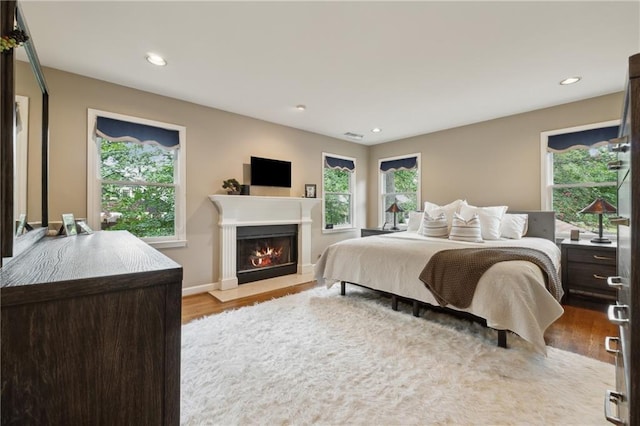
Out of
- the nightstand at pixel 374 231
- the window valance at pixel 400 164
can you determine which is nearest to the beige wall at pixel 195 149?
the nightstand at pixel 374 231

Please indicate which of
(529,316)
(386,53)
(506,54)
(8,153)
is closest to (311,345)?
(529,316)

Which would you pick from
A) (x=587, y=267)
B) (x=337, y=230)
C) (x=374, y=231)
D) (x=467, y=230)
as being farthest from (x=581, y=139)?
(x=337, y=230)

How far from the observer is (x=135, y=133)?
3.20 metres

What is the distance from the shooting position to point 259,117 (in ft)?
13.8

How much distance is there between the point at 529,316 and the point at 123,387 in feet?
7.71

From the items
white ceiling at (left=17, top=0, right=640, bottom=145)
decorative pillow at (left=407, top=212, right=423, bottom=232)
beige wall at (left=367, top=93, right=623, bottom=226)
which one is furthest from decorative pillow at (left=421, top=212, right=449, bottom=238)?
white ceiling at (left=17, top=0, right=640, bottom=145)

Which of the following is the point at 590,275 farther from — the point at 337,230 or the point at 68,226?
the point at 68,226

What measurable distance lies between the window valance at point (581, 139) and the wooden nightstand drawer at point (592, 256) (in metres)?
1.27

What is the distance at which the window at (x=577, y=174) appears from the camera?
3.38 meters

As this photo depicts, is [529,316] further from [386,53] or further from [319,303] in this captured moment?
[386,53]

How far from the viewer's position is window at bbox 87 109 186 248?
2982mm

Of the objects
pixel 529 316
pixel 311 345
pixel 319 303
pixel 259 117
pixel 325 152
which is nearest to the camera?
pixel 529 316

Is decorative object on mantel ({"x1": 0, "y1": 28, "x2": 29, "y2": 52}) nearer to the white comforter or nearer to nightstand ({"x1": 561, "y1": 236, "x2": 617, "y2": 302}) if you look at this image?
the white comforter

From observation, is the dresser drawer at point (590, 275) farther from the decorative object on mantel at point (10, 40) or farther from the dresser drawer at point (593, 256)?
the decorative object on mantel at point (10, 40)
